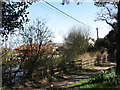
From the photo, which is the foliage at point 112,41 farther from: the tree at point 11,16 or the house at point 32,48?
the tree at point 11,16

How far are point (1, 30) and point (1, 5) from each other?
0.44 meters

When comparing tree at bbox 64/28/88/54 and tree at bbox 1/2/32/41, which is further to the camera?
tree at bbox 64/28/88/54

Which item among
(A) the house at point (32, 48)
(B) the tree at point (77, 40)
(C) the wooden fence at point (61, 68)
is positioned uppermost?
(B) the tree at point (77, 40)

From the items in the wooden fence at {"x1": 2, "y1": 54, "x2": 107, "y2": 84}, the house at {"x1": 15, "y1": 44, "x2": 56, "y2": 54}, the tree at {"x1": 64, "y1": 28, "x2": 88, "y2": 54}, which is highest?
the tree at {"x1": 64, "y1": 28, "x2": 88, "y2": 54}

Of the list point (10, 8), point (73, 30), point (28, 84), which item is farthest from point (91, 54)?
point (10, 8)

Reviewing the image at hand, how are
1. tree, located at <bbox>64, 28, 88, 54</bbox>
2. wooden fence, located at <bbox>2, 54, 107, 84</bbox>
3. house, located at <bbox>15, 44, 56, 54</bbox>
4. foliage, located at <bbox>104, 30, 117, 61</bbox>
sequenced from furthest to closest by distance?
tree, located at <bbox>64, 28, 88, 54</bbox>
foliage, located at <bbox>104, 30, 117, 61</bbox>
wooden fence, located at <bbox>2, 54, 107, 84</bbox>
house, located at <bbox>15, 44, 56, 54</bbox>

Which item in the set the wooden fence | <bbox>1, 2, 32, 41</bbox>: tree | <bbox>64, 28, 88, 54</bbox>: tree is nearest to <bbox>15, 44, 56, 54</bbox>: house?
the wooden fence

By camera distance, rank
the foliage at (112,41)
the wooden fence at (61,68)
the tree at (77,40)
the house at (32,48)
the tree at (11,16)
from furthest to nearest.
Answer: the tree at (77,40)
the foliage at (112,41)
the wooden fence at (61,68)
the house at (32,48)
the tree at (11,16)

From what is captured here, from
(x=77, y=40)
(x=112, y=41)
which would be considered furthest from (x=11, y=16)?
(x=77, y=40)

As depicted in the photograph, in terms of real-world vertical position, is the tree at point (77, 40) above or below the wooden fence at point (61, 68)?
above

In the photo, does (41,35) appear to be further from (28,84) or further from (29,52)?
(28,84)

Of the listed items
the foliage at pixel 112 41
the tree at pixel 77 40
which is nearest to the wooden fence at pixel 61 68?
the tree at pixel 77 40

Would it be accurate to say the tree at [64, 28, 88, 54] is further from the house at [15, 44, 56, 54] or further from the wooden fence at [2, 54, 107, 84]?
the house at [15, 44, 56, 54]

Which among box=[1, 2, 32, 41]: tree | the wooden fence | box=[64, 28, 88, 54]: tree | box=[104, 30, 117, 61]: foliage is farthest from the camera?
box=[64, 28, 88, 54]: tree
